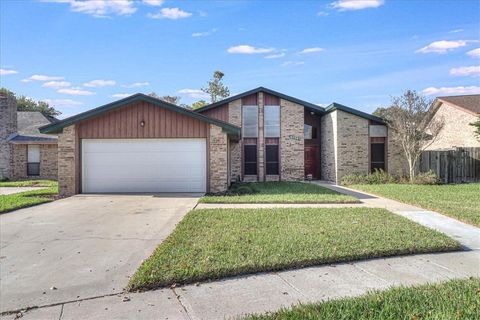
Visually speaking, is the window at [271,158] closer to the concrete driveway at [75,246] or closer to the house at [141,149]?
the house at [141,149]

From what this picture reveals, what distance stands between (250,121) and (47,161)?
12.6 metres

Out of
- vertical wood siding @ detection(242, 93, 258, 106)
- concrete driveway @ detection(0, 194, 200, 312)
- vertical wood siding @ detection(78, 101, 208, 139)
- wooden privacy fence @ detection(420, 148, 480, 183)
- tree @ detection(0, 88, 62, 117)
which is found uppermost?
tree @ detection(0, 88, 62, 117)

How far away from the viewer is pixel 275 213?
8.48 m

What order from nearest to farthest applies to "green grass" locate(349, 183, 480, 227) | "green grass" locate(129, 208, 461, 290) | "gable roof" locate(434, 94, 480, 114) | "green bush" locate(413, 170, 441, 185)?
"green grass" locate(129, 208, 461, 290)
"green grass" locate(349, 183, 480, 227)
"green bush" locate(413, 170, 441, 185)
"gable roof" locate(434, 94, 480, 114)

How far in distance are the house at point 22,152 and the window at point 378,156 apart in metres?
18.2

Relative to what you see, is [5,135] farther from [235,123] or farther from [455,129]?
[455,129]

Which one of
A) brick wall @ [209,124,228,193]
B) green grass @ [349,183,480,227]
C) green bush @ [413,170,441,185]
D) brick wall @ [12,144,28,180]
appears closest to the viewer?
green grass @ [349,183,480,227]

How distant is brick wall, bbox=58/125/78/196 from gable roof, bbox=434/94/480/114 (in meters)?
21.7

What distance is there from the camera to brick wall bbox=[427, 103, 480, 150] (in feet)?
68.5

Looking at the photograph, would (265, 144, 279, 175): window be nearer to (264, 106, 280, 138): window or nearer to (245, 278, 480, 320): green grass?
(264, 106, 280, 138): window

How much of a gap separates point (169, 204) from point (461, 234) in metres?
7.51

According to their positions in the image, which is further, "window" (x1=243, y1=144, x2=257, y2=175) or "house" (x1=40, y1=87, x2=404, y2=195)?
"window" (x1=243, y1=144, x2=257, y2=175)

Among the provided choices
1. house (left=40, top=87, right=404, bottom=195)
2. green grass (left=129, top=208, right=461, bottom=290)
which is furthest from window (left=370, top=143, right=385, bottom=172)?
green grass (left=129, top=208, right=461, bottom=290)

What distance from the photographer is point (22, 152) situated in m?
20.8
